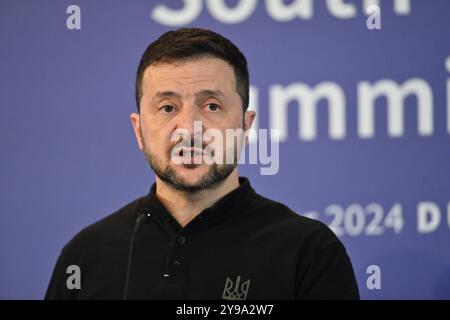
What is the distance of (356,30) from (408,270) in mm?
784

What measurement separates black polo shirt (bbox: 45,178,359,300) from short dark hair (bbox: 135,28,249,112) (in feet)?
1.00

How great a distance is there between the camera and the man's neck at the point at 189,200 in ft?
4.98

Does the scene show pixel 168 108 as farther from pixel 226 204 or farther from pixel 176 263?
pixel 176 263

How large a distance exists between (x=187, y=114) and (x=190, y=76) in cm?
9

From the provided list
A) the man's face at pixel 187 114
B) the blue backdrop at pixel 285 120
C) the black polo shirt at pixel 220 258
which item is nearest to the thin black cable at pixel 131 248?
the black polo shirt at pixel 220 258

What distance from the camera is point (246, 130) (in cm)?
163

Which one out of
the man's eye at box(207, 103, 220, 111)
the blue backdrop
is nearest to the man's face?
the man's eye at box(207, 103, 220, 111)

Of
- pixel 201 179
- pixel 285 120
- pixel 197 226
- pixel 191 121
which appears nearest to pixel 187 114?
pixel 191 121

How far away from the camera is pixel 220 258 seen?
146 cm

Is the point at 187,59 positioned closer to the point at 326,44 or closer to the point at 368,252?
the point at 326,44

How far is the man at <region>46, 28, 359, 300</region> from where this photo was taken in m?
1.43

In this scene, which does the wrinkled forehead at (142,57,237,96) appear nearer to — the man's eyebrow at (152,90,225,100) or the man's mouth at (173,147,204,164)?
the man's eyebrow at (152,90,225,100)

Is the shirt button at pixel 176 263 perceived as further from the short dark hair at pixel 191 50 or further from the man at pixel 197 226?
the short dark hair at pixel 191 50
